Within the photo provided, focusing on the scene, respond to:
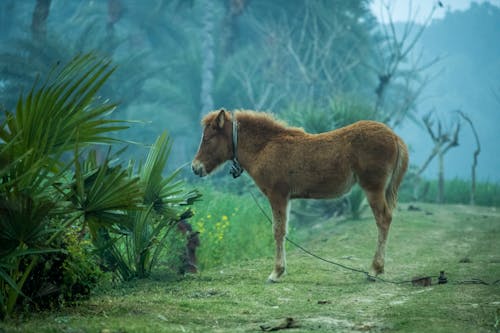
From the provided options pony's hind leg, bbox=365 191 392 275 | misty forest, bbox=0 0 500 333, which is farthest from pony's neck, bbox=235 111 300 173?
pony's hind leg, bbox=365 191 392 275

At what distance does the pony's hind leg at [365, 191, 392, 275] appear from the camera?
7984 mm

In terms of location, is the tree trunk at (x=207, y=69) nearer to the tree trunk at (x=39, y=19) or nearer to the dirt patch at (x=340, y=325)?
the tree trunk at (x=39, y=19)

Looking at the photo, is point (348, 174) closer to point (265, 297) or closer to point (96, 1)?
point (265, 297)

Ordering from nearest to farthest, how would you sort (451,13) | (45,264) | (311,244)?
1. (45,264)
2. (311,244)
3. (451,13)

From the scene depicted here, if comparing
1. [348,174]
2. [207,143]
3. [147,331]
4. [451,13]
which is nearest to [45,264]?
[147,331]

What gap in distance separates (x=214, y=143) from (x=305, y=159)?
1268 mm

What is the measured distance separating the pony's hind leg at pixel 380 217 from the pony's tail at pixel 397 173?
185 millimetres

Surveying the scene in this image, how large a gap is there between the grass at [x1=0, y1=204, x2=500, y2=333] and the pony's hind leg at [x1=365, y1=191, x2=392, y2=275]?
0.37m

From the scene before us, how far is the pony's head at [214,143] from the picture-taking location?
8352 mm

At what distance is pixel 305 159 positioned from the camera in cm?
805

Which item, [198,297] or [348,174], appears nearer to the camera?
[198,297]

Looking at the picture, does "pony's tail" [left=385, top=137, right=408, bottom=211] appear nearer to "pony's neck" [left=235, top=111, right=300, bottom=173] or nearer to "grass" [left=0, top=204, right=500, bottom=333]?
"grass" [left=0, top=204, right=500, bottom=333]

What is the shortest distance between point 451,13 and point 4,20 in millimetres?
54782

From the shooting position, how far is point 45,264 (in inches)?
216
